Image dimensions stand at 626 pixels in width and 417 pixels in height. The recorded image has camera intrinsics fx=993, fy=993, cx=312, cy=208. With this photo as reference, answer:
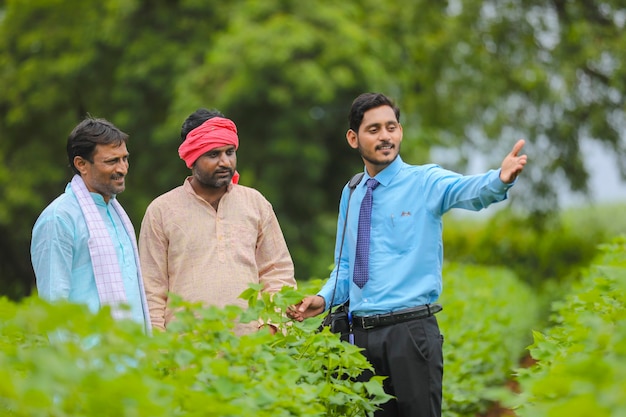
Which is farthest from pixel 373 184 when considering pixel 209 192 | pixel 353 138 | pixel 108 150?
pixel 108 150

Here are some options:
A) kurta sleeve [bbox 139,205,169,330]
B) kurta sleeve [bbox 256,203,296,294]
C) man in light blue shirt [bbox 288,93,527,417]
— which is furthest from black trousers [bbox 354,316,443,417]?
kurta sleeve [bbox 139,205,169,330]

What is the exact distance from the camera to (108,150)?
4.93 meters

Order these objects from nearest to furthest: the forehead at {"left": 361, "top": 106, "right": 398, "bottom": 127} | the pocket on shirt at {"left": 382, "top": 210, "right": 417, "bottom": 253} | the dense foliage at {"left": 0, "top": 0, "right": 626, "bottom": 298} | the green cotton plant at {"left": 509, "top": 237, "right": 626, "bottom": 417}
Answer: the green cotton plant at {"left": 509, "top": 237, "right": 626, "bottom": 417}
the pocket on shirt at {"left": 382, "top": 210, "right": 417, "bottom": 253}
the forehead at {"left": 361, "top": 106, "right": 398, "bottom": 127}
the dense foliage at {"left": 0, "top": 0, "right": 626, "bottom": 298}

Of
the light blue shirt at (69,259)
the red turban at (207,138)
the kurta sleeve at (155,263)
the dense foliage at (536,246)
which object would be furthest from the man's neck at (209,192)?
the dense foliage at (536,246)

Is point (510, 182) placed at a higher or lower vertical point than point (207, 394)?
higher

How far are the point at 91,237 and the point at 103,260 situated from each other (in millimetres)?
128

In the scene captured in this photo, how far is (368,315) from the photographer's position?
503 centimetres

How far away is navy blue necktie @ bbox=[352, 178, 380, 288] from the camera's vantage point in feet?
16.6

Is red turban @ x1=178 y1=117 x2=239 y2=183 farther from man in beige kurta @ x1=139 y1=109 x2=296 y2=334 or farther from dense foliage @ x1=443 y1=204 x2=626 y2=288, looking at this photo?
dense foliage @ x1=443 y1=204 x2=626 y2=288

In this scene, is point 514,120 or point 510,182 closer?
point 510,182

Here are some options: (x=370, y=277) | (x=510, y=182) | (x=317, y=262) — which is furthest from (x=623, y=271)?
(x=317, y=262)

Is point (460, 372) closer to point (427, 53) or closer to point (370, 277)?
point (370, 277)

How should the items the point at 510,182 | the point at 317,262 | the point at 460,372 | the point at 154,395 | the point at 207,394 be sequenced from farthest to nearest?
the point at 317,262
the point at 460,372
the point at 510,182
the point at 207,394
the point at 154,395

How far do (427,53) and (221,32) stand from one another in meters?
4.37
